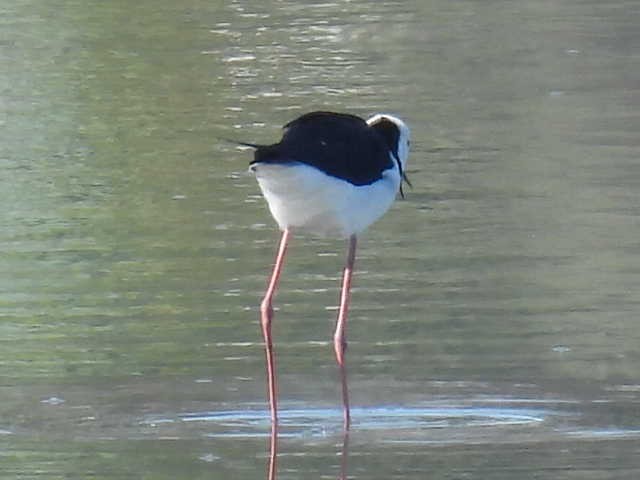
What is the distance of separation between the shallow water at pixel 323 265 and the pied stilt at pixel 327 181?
31cm

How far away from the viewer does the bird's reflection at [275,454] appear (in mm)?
7176

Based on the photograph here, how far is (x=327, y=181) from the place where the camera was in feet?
26.2

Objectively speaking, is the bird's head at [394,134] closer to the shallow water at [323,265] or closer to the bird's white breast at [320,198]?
the bird's white breast at [320,198]

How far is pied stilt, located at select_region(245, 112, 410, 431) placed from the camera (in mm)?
7766

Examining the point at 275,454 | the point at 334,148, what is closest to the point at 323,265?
the point at 334,148

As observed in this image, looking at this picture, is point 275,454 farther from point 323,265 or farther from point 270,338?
point 323,265

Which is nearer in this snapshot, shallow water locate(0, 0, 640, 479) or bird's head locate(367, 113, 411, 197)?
shallow water locate(0, 0, 640, 479)

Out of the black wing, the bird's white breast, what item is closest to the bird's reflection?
the bird's white breast

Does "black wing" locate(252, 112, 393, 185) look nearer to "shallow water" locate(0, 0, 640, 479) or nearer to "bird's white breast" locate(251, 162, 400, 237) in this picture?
"bird's white breast" locate(251, 162, 400, 237)

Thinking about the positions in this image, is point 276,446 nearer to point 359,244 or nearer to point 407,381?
point 407,381

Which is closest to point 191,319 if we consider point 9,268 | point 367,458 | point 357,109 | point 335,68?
point 9,268

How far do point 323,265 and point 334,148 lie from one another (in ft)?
8.56

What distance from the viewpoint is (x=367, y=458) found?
7.38 m

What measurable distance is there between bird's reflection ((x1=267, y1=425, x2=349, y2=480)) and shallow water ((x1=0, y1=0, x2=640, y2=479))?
0.04m
